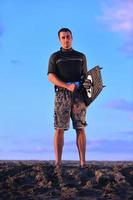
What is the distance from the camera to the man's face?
12.0m

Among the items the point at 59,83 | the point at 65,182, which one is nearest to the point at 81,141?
the point at 59,83

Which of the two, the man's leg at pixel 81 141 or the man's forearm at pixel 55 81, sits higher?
the man's forearm at pixel 55 81

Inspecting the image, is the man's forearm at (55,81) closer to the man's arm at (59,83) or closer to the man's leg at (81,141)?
the man's arm at (59,83)

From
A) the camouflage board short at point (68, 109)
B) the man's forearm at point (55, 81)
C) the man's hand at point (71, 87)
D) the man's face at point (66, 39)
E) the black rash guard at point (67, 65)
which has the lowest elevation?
the camouflage board short at point (68, 109)

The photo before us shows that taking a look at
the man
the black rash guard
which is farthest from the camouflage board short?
the black rash guard

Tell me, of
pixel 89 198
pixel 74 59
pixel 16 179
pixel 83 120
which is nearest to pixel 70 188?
pixel 89 198

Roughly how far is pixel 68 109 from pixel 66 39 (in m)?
1.37

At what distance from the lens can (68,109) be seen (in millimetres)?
11953

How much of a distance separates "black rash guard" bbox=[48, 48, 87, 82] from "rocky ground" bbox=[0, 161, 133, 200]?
1.76 m

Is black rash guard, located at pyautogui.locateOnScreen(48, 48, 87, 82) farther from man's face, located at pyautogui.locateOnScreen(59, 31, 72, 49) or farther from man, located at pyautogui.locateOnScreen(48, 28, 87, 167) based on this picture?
man's face, located at pyautogui.locateOnScreen(59, 31, 72, 49)

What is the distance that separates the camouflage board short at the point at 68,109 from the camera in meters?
11.9

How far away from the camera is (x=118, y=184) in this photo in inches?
424

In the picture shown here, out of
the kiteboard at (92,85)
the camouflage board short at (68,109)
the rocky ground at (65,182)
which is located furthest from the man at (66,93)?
the rocky ground at (65,182)

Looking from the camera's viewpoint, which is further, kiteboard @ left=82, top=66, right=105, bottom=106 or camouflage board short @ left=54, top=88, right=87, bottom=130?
kiteboard @ left=82, top=66, right=105, bottom=106
